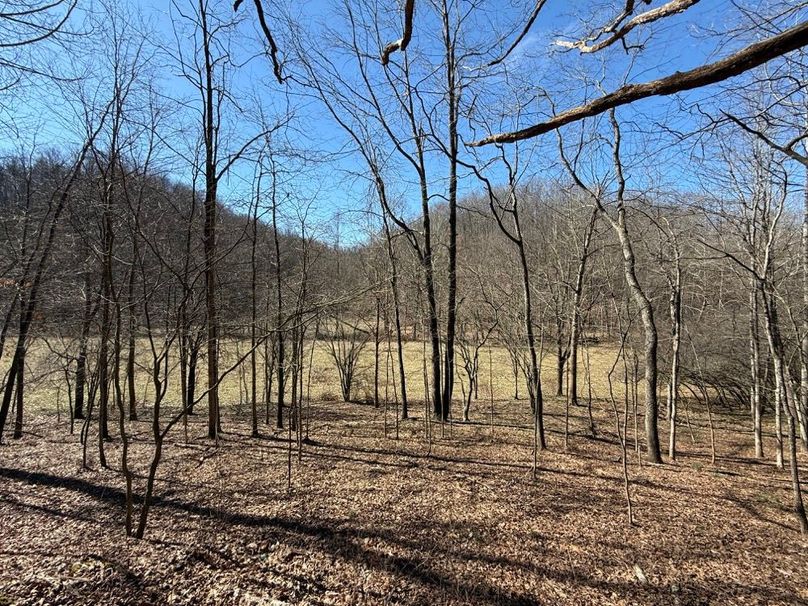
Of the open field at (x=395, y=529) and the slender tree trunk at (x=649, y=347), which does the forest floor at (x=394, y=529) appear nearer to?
the open field at (x=395, y=529)

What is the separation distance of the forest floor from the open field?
0.06 ft

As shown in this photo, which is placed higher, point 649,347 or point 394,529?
point 649,347

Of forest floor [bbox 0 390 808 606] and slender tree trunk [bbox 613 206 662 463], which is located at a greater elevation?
slender tree trunk [bbox 613 206 662 463]

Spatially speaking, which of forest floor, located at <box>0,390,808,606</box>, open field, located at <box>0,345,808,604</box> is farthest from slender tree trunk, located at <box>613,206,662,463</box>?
forest floor, located at <box>0,390,808,606</box>

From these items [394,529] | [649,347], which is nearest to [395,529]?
[394,529]

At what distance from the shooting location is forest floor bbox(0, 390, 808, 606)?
9.85ft

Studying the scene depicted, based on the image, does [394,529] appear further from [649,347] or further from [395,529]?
[649,347]

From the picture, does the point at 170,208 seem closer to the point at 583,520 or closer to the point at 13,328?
the point at 13,328

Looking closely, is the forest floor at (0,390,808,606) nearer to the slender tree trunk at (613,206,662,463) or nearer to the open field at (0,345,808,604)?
the open field at (0,345,808,604)

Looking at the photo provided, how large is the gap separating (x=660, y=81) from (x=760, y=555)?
14.9 feet

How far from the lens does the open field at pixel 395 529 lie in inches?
118

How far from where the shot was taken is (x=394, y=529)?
3889mm

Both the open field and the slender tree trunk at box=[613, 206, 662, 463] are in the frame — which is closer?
the open field

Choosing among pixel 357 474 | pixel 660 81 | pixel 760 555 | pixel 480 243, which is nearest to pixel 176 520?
pixel 357 474
